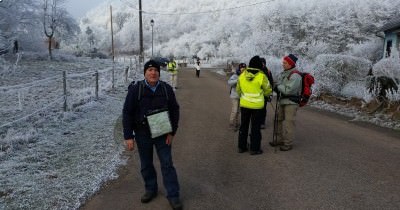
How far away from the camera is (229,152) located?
7453 mm

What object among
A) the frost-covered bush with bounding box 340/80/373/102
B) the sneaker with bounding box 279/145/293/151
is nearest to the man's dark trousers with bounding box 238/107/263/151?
the sneaker with bounding box 279/145/293/151

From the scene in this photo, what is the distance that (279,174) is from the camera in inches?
240

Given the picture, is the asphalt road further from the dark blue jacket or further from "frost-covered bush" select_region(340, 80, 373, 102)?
"frost-covered bush" select_region(340, 80, 373, 102)

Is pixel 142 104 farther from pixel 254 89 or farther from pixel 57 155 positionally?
pixel 57 155

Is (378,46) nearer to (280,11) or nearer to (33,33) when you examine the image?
(280,11)

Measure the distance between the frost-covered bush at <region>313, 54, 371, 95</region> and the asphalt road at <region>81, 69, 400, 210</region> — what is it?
5.98 meters

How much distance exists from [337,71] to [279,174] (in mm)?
10653

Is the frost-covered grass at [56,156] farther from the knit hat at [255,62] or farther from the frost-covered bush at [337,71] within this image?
the frost-covered bush at [337,71]

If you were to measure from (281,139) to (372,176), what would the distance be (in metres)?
2.20

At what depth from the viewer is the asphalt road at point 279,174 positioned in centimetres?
498

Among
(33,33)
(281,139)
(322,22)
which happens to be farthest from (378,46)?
(33,33)

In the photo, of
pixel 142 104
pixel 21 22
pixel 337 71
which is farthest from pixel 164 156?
pixel 21 22

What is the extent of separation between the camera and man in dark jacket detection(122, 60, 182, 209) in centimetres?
466

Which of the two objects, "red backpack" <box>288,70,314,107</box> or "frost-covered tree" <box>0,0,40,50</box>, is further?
"frost-covered tree" <box>0,0,40,50</box>
